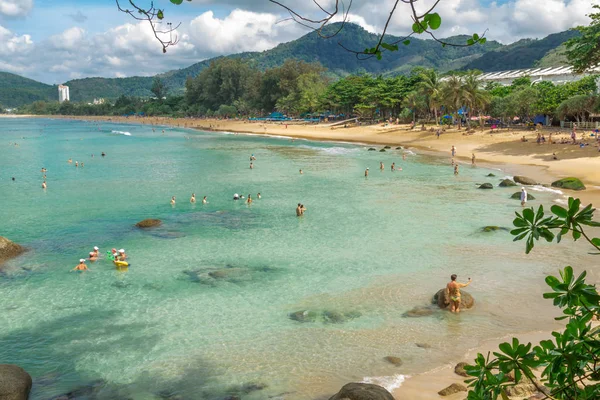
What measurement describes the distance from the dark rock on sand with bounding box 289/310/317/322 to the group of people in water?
27.9 ft

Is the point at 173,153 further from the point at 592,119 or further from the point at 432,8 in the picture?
the point at 432,8

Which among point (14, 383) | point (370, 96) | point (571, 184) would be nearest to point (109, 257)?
point (14, 383)

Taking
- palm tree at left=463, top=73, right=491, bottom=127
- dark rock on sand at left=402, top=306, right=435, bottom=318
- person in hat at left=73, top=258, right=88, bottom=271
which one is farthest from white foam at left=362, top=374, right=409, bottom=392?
palm tree at left=463, top=73, right=491, bottom=127

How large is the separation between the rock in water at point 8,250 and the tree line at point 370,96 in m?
46.0

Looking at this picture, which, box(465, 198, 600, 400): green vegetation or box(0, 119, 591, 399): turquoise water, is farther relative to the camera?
box(0, 119, 591, 399): turquoise water

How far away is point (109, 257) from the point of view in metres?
21.2

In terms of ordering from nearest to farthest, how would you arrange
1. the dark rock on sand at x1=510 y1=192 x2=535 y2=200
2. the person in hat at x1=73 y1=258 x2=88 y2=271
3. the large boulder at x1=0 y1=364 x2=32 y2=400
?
the large boulder at x1=0 y1=364 x2=32 y2=400, the person in hat at x1=73 y1=258 x2=88 y2=271, the dark rock on sand at x1=510 y1=192 x2=535 y2=200

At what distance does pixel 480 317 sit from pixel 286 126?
89793 mm

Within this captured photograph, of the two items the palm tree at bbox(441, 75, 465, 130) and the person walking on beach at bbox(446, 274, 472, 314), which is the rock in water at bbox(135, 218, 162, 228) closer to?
the person walking on beach at bbox(446, 274, 472, 314)

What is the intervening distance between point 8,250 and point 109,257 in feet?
14.7

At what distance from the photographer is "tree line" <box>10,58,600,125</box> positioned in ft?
185

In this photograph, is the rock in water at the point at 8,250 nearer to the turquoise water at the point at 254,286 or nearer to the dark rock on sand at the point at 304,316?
the turquoise water at the point at 254,286

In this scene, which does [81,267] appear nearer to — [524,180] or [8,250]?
[8,250]

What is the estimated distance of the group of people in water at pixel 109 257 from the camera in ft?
65.2
